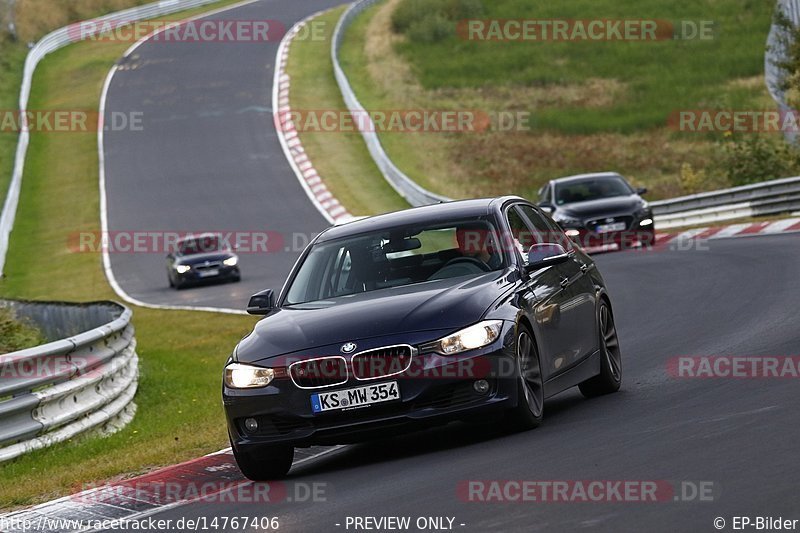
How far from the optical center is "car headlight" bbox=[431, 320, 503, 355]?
888 centimetres

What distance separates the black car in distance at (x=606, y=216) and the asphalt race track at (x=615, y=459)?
1437 centimetres

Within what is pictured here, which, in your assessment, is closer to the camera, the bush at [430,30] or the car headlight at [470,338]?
the car headlight at [470,338]

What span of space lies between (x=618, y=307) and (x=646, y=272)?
15.3 ft

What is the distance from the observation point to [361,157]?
160ft

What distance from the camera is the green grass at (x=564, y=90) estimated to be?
4653 cm

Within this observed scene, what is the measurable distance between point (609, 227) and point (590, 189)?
1.33 m

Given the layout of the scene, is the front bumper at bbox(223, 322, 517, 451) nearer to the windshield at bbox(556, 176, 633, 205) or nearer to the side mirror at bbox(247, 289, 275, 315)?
the side mirror at bbox(247, 289, 275, 315)

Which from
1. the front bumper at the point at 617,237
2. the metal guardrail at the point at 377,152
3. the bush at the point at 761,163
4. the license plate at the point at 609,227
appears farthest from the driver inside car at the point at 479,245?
the bush at the point at 761,163

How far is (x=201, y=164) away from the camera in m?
50.3

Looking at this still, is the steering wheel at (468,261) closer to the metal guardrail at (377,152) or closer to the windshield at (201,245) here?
the metal guardrail at (377,152)

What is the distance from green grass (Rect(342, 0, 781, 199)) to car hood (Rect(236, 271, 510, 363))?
103ft

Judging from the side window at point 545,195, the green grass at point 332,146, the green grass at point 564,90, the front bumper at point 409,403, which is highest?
the front bumper at point 409,403

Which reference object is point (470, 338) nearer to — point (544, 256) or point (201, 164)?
point (544, 256)

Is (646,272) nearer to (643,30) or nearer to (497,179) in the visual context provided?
(497,179)
